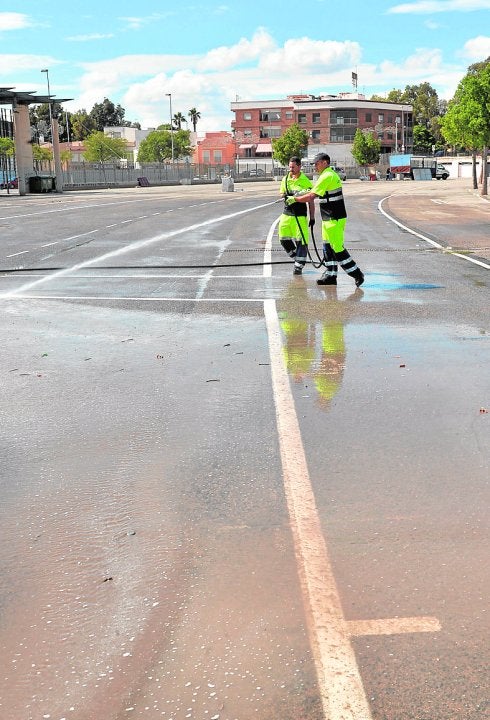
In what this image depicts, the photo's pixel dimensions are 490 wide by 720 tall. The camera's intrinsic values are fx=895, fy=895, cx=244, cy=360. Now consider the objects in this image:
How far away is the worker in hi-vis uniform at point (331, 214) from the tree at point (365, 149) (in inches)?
5067

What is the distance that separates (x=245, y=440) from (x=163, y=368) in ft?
7.23

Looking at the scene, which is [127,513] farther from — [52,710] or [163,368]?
[163,368]

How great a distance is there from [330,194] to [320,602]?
363 inches

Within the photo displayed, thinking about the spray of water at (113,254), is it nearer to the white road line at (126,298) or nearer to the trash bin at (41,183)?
the white road line at (126,298)

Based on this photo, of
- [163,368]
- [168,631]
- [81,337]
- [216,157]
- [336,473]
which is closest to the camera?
[168,631]

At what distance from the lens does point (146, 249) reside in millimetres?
19062

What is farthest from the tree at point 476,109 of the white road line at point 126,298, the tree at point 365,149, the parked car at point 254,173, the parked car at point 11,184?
the tree at point 365,149

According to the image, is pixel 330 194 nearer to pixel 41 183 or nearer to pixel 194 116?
pixel 41 183

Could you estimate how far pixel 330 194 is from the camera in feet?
39.4

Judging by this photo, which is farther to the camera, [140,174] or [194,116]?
[194,116]

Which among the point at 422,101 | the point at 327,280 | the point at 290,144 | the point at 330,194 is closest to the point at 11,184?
the point at 290,144

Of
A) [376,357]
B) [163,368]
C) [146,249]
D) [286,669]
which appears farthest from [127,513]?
[146,249]

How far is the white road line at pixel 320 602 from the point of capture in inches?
109

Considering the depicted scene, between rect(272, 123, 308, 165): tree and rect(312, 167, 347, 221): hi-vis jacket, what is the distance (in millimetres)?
122676
